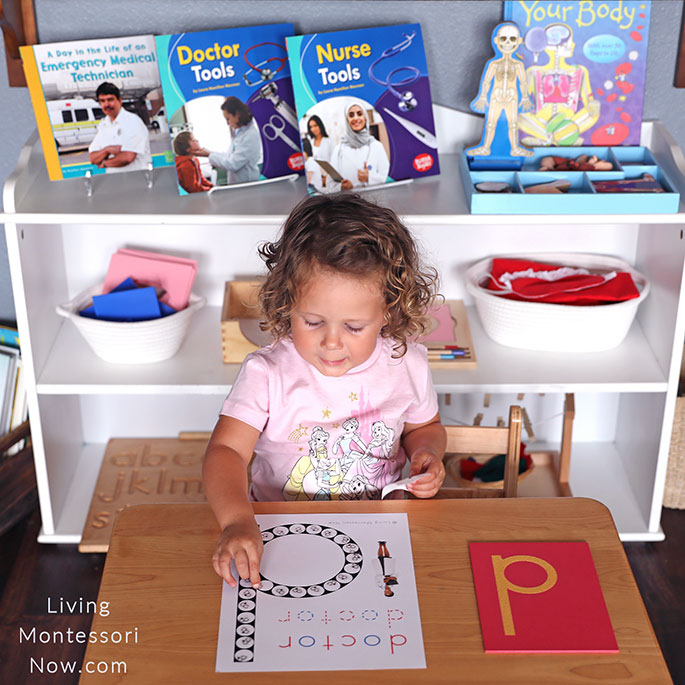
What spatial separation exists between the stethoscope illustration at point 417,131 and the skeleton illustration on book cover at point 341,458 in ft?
2.26

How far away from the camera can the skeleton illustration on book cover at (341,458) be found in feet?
4.67

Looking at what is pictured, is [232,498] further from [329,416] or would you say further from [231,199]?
[231,199]

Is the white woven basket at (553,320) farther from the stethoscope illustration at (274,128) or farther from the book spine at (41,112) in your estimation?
the book spine at (41,112)

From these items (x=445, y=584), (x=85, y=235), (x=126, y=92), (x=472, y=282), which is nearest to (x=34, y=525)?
(x=85, y=235)

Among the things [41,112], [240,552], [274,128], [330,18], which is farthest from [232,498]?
[330,18]

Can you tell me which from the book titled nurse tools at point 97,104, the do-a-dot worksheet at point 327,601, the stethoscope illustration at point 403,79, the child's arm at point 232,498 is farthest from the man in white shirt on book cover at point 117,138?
the do-a-dot worksheet at point 327,601

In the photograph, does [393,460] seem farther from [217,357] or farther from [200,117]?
[200,117]

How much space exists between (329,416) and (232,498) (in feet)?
0.89

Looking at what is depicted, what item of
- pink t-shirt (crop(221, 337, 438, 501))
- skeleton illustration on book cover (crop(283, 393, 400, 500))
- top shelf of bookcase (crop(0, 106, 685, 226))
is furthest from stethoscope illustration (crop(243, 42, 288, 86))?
skeleton illustration on book cover (crop(283, 393, 400, 500))

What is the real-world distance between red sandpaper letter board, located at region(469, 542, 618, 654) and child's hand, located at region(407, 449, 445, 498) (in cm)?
14

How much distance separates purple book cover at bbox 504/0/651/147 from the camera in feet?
6.04

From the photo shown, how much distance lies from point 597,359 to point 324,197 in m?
0.89

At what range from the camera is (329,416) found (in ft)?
4.66

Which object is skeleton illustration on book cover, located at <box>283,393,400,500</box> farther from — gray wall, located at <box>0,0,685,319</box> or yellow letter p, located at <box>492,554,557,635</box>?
gray wall, located at <box>0,0,685,319</box>
